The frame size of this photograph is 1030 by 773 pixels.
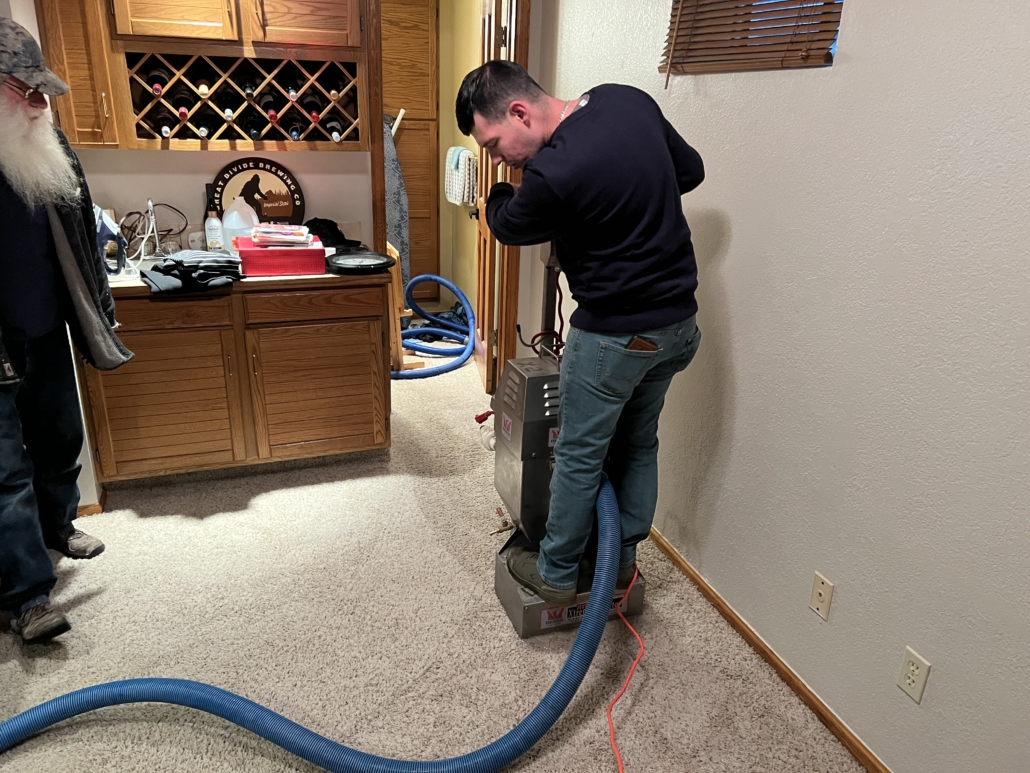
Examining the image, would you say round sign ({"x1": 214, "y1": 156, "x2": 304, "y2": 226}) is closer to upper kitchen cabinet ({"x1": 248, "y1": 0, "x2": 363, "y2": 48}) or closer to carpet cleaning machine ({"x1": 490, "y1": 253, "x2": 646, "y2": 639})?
upper kitchen cabinet ({"x1": 248, "y1": 0, "x2": 363, "y2": 48})

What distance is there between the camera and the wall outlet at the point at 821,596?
1.69 meters

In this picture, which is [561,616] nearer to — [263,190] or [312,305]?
[312,305]

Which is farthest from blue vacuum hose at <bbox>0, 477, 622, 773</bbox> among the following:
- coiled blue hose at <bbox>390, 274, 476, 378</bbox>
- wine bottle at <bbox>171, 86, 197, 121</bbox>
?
coiled blue hose at <bbox>390, 274, 476, 378</bbox>

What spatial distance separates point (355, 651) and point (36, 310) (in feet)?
4.02

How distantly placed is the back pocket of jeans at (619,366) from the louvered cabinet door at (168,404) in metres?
1.46

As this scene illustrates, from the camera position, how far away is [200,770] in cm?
157

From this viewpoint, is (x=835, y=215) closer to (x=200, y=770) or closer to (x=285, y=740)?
(x=285, y=740)

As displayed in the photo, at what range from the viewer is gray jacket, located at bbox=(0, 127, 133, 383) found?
6.18ft

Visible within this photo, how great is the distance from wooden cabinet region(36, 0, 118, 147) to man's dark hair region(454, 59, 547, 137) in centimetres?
147

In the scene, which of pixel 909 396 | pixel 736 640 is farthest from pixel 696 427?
pixel 909 396

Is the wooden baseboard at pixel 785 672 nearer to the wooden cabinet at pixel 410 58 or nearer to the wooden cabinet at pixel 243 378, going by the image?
the wooden cabinet at pixel 243 378

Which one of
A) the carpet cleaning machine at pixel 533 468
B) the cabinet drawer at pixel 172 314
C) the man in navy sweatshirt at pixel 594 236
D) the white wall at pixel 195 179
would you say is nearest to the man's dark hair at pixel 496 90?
the man in navy sweatshirt at pixel 594 236

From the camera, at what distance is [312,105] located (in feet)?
8.87

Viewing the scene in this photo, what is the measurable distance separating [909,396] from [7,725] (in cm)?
203
